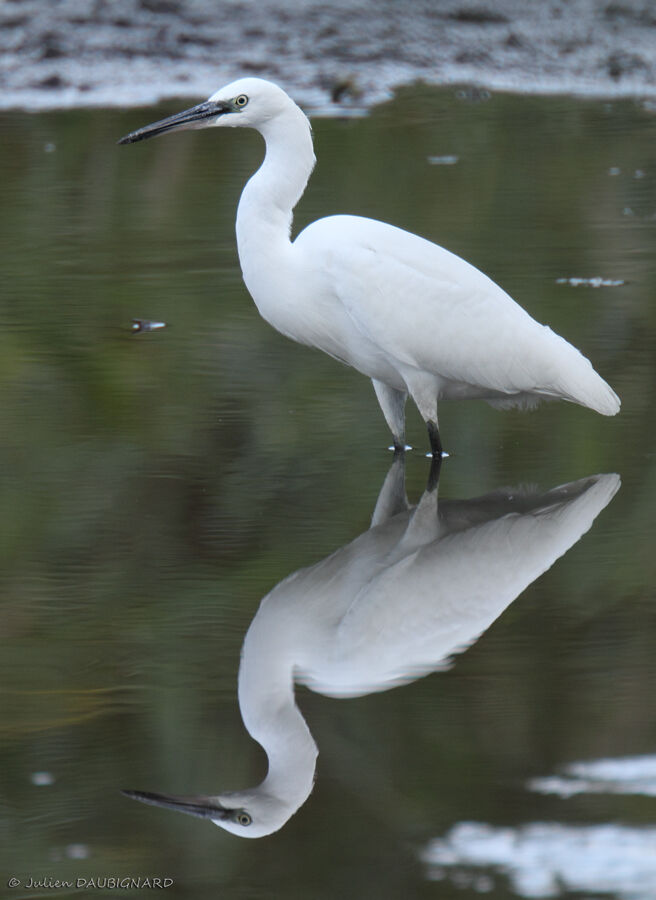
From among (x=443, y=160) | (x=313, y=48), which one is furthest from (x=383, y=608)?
(x=313, y=48)

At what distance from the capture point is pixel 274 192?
446cm

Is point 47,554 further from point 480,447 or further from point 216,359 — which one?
point 216,359

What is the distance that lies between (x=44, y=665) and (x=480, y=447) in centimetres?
178

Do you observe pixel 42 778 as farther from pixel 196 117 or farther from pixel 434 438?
pixel 196 117

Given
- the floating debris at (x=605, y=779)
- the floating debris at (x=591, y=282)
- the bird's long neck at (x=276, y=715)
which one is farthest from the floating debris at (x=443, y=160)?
the floating debris at (x=605, y=779)

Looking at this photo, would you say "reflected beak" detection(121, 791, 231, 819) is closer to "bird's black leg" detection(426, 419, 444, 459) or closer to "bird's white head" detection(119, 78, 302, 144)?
"bird's black leg" detection(426, 419, 444, 459)

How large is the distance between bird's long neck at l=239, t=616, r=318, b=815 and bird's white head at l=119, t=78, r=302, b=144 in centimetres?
171

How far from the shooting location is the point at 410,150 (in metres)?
9.29

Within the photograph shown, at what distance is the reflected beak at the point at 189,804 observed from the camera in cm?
260

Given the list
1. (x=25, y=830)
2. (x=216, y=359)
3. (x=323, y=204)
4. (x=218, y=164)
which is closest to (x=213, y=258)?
(x=323, y=204)

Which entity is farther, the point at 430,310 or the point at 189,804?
the point at 430,310

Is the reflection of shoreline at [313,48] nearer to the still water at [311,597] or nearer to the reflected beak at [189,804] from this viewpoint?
the still water at [311,597]

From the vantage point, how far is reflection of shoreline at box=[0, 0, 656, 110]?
11.3 metres

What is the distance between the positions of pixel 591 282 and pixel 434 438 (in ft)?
6.84
